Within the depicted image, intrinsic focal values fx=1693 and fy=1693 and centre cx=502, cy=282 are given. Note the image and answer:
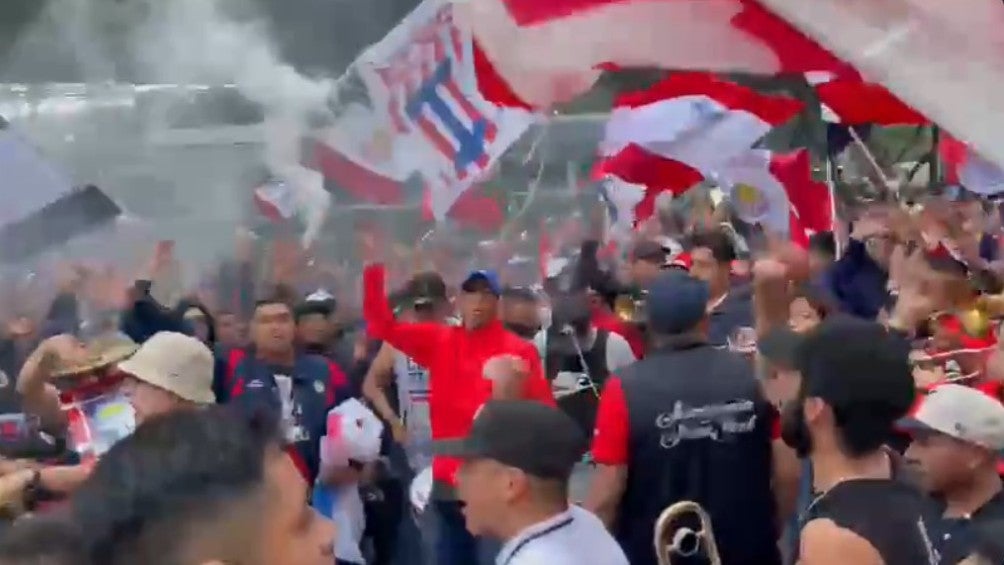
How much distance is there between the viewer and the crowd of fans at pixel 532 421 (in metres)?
2.14

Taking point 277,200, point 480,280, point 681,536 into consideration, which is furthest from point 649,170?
point 681,536

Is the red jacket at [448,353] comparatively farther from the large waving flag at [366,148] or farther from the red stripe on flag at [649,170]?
the red stripe on flag at [649,170]

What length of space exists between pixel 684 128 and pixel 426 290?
102 inches

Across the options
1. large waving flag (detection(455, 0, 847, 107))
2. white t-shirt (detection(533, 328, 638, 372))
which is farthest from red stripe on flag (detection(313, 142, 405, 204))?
large waving flag (detection(455, 0, 847, 107))

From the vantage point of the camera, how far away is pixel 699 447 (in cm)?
512

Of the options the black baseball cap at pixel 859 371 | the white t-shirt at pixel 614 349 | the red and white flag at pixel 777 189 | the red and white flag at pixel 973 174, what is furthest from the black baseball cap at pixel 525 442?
the red and white flag at pixel 973 174

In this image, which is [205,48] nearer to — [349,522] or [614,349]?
[614,349]

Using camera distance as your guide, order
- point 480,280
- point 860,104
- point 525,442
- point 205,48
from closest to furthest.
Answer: point 525,442, point 480,280, point 860,104, point 205,48

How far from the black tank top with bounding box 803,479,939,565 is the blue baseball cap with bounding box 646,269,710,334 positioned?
1647mm

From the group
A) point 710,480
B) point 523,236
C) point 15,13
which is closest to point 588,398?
point 710,480

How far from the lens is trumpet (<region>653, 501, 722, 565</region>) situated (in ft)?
15.8

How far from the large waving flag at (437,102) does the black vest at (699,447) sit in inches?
58.9

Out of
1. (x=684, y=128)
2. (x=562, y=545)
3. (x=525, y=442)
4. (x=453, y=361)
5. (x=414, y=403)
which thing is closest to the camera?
(x=562, y=545)

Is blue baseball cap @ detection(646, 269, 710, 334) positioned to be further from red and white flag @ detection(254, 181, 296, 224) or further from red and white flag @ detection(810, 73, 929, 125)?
red and white flag @ detection(254, 181, 296, 224)
